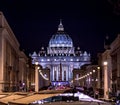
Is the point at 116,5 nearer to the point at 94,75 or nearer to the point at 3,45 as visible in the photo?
the point at 3,45

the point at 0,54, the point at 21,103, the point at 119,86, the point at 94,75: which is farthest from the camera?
the point at 94,75

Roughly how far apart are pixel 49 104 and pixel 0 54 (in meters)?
59.8

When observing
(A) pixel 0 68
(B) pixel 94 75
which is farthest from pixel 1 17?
(B) pixel 94 75

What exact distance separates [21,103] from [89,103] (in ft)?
7.29

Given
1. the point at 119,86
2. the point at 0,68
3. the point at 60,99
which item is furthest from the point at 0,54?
the point at 60,99

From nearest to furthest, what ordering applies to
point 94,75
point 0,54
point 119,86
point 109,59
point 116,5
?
point 116,5, point 0,54, point 119,86, point 109,59, point 94,75

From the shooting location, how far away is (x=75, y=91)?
18.9 metres

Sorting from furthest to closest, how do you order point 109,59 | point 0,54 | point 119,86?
point 109,59 → point 119,86 → point 0,54

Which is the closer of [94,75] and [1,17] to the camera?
[1,17]

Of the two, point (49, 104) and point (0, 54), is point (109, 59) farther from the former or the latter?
point (49, 104)

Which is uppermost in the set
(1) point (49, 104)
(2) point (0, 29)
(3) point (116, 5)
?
(2) point (0, 29)

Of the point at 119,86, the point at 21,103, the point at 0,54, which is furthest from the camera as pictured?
the point at 119,86

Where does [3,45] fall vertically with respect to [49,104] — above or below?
above

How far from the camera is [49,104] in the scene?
682 inches
